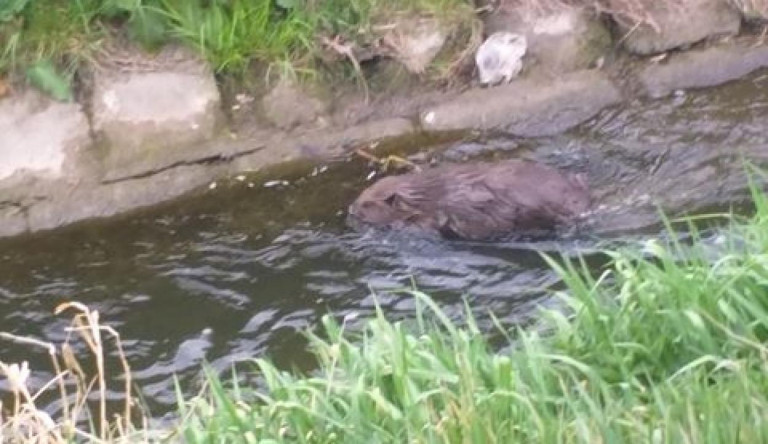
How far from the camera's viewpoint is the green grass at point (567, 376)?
3.48 metres

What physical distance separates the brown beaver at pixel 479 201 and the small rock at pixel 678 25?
4.68ft

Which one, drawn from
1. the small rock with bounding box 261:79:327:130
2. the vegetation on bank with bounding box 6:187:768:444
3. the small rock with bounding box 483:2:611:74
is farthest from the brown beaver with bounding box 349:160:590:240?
the vegetation on bank with bounding box 6:187:768:444

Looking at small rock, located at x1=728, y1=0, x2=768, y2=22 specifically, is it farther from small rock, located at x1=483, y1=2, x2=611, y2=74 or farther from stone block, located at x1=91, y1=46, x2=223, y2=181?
stone block, located at x1=91, y1=46, x2=223, y2=181

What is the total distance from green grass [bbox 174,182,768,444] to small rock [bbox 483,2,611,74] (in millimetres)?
3179

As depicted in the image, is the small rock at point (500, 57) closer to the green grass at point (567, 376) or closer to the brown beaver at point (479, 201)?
the brown beaver at point (479, 201)

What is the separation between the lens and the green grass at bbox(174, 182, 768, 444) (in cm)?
348

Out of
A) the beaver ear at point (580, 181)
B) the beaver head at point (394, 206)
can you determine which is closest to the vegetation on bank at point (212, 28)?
the beaver head at point (394, 206)

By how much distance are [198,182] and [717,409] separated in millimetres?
4022

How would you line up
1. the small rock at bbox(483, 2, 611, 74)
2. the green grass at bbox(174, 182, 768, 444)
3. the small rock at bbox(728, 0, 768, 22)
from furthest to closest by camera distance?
the small rock at bbox(728, 0, 768, 22) < the small rock at bbox(483, 2, 611, 74) < the green grass at bbox(174, 182, 768, 444)

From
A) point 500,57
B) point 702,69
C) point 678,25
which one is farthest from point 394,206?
point 678,25

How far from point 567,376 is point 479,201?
225 centimetres

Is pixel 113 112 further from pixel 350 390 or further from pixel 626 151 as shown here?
pixel 350 390

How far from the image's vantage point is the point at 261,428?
3.86 m

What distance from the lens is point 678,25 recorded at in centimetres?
756
